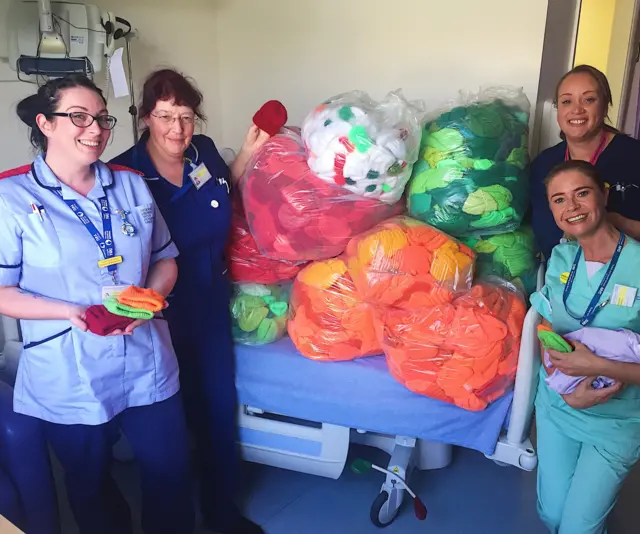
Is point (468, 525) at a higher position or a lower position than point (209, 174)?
lower

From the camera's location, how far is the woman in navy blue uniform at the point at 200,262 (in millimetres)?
1651

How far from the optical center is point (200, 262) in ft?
5.84

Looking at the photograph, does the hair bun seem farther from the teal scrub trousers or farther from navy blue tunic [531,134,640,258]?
the teal scrub trousers

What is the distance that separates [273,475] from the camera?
7.41 ft

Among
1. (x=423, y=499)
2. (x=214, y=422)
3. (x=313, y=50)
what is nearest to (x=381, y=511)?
(x=423, y=499)

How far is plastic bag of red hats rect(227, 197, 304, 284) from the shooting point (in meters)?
1.93

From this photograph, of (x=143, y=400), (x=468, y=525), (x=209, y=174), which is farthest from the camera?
(x=468, y=525)

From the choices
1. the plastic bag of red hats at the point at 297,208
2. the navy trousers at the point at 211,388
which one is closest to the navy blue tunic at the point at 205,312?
the navy trousers at the point at 211,388

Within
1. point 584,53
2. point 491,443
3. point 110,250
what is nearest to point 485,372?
point 491,443

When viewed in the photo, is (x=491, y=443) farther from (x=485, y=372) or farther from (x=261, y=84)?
(x=261, y=84)

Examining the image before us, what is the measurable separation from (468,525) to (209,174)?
1.45m

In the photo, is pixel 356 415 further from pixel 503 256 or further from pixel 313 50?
pixel 313 50

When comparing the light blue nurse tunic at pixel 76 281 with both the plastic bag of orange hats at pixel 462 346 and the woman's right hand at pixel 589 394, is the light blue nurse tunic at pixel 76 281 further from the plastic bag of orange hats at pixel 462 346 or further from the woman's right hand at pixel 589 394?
the woman's right hand at pixel 589 394

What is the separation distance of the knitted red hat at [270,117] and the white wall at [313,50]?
34.3 inches
